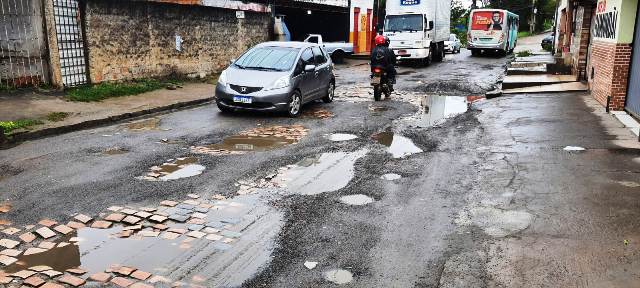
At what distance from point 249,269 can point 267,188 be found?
7.44 ft

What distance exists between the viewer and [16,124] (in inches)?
386

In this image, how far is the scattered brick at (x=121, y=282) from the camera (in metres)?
4.13

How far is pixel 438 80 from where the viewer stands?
20.0m

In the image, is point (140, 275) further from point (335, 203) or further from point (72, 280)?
point (335, 203)

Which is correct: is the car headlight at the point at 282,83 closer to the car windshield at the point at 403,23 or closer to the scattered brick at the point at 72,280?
the scattered brick at the point at 72,280

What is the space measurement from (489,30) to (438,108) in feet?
73.6

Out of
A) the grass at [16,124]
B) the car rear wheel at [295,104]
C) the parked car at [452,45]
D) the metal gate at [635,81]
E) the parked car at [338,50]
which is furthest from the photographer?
the parked car at [452,45]

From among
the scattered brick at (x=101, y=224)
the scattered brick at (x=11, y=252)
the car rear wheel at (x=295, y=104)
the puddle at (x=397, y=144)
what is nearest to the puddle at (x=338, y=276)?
the scattered brick at (x=101, y=224)

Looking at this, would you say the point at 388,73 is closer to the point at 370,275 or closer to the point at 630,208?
the point at 630,208

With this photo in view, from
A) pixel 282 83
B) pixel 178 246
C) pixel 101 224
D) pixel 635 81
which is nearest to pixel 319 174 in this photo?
pixel 178 246

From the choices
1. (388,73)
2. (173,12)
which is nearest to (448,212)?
(388,73)

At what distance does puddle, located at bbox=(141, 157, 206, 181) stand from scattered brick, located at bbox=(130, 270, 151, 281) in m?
2.73

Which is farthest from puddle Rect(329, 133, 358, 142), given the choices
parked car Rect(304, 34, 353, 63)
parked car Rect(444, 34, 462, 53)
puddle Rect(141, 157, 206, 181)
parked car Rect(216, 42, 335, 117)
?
parked car Rect(444, 34, 462, 53)

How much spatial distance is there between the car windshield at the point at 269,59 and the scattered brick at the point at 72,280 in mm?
8516
